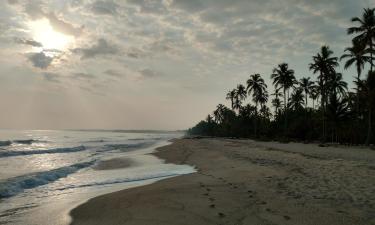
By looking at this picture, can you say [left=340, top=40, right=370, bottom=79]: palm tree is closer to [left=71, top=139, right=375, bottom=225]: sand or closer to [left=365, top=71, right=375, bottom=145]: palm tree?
[left=365, top=71, right=375, bottom=145]: palm tree

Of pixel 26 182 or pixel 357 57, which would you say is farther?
pixel 357 57

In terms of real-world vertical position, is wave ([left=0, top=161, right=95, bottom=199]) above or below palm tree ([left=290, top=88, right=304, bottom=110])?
below

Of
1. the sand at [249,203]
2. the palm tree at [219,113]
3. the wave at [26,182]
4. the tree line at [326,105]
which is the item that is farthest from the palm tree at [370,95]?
the palm tree at [219,113]

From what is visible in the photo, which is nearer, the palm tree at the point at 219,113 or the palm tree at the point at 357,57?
the palm tree at the point at 357,57

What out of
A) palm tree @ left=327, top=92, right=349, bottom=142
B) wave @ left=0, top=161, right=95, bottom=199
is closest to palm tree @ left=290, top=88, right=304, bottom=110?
palm tree @ left=327, top=92, right=349, bottom=142

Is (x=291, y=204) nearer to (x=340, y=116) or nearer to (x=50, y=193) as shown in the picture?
(x=50, y=193)

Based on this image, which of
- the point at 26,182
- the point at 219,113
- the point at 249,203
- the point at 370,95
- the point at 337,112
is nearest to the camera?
the point at 249,203

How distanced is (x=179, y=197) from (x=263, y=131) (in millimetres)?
62392

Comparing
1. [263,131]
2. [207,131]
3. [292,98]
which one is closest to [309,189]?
[263,131]

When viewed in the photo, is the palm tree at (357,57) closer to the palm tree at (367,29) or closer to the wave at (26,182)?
the palm tree at (367,29)

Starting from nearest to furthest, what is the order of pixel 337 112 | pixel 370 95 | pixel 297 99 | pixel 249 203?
pixel 249 203 → pixel 370 95 → pixel 337 112 → pixel 297 99

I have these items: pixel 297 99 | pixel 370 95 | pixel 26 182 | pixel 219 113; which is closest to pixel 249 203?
pixel 26 182

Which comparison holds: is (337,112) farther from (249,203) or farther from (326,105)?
(249,203)

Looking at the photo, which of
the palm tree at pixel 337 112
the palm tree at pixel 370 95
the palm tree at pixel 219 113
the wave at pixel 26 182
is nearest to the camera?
the wave at pixel 26 182
